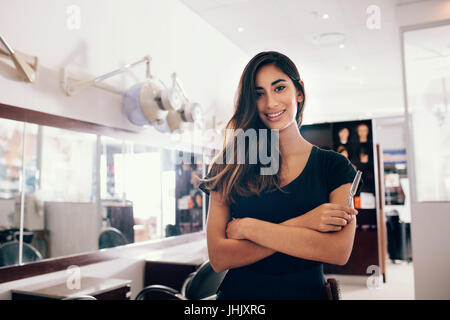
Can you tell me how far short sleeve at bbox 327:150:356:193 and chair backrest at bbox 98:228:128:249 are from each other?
6.82 ft

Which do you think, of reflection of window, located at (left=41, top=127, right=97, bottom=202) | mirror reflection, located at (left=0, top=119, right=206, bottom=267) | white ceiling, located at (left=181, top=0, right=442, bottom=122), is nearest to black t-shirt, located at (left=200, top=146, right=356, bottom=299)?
white ceiling, located at (left=181, top=0, right=442, bottom=122)

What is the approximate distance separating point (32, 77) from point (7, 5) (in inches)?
14.6

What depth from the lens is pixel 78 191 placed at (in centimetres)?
238

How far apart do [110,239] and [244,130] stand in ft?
6.79

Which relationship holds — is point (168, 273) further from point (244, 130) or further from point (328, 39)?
point (244, 130)

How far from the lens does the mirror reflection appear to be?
1991mm

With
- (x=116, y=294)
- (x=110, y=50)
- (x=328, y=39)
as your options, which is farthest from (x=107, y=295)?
(x=328, y=39)

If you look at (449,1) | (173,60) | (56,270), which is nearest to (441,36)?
(449,1)

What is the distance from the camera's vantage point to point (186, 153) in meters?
3.40

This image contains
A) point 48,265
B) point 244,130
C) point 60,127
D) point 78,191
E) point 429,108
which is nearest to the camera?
point 244,130

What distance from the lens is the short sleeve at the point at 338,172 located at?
763mm

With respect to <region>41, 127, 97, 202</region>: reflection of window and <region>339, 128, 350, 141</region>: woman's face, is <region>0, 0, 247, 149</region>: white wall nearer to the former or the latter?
<region>41, 127, 97, 202</region>: reflection of window

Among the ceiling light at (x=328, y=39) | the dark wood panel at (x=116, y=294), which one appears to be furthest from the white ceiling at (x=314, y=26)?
the dark wood panel at (x=116, y=294)
